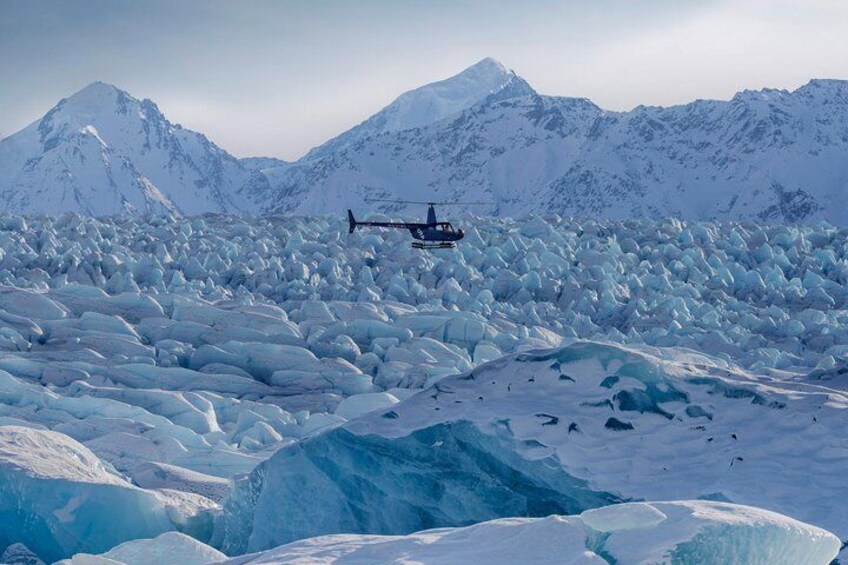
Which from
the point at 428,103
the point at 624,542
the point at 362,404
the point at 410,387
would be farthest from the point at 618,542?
the point at 428,103

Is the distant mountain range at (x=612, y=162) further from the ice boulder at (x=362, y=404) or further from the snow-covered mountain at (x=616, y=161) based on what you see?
Answer: the ice boulder at (x=362, y=404)

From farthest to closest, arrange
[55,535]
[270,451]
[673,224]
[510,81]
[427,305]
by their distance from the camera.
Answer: [510,81] → [673,224] → [427,305] → [270,451] → [55,535]

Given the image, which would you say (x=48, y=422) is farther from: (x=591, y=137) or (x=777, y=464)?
(x=591, y=137)

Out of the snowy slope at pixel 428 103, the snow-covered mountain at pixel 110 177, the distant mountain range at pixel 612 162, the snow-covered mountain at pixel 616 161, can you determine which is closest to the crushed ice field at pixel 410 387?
the distant mountain range at pixel 612 162

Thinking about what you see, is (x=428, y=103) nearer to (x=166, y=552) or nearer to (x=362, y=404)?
(x=362, y=404)

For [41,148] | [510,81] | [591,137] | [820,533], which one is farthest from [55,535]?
[41,148]

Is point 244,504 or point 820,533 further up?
A: point 820,533

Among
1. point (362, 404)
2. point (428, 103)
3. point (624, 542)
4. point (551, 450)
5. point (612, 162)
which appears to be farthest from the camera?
point (428, 103)

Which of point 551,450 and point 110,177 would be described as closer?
point 551,450
